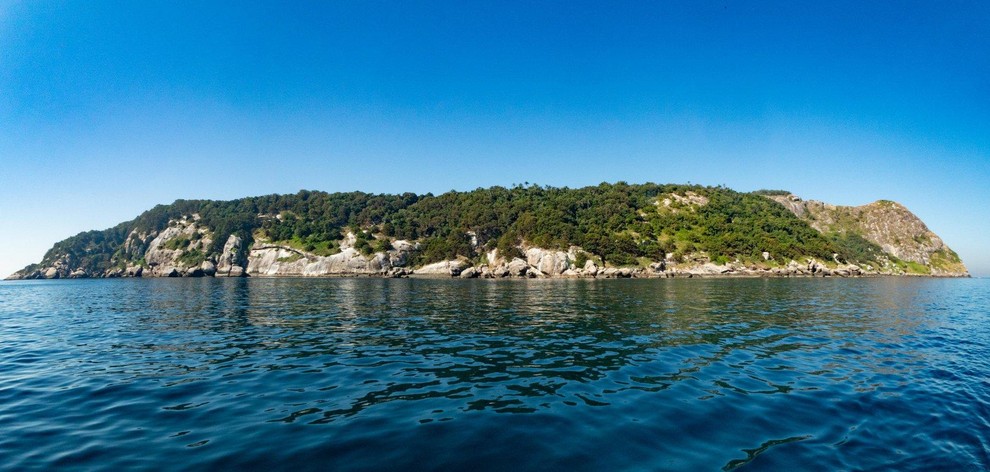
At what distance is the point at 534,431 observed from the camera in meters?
10.4

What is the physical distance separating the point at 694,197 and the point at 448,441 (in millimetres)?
208875

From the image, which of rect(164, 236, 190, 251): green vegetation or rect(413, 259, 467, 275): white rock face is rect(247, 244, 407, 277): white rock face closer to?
rect(413, 259, 467, 275): white rock face

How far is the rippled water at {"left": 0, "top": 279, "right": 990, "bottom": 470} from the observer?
924 centimetres

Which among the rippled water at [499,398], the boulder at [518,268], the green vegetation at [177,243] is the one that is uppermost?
the green vegetation at [177,243]

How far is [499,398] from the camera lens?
13141 millimetres

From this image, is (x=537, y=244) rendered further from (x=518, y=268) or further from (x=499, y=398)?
(x=499, y=398)

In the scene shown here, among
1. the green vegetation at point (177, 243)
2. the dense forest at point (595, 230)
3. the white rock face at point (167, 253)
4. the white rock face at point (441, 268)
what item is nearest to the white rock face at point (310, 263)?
the dense forest at point (595, 230)

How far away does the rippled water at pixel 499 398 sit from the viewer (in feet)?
30.3

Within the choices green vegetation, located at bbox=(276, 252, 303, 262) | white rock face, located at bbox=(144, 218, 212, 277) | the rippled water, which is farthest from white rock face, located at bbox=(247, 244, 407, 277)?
the rippled water

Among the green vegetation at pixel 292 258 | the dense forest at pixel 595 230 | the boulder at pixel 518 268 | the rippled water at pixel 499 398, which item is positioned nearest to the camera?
the rippled water at pixel 499 398

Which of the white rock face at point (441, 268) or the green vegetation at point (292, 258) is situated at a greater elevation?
the green vegetation at point (292, 258)

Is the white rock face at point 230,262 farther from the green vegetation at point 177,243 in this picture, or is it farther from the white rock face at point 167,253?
the green vegetation at point 177,243

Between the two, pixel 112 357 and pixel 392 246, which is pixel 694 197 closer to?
pixel 392 246

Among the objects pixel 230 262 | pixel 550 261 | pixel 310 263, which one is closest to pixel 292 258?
pixel 310 263
